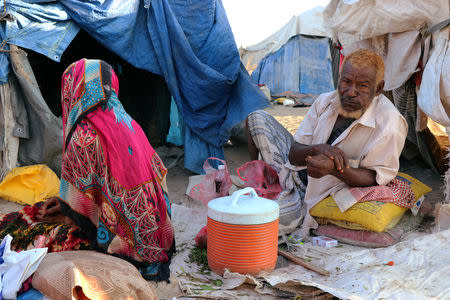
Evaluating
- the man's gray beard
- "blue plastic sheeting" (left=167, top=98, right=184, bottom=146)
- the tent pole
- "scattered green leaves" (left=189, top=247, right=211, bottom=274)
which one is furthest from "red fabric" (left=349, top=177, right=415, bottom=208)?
the tent pole

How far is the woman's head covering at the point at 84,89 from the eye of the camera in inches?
93.9

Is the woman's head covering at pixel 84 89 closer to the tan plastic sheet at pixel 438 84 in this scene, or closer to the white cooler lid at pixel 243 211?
the white cooler lid at pixel 243 211

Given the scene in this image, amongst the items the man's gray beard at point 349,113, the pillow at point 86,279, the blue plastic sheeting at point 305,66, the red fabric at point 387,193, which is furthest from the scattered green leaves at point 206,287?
the blue plastic sheeting at point 305,66

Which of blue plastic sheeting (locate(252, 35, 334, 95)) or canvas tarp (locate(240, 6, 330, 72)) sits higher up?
canvas tarp (locate(240, 6, 330, 72))

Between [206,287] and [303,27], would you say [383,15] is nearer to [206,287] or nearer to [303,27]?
[206,287]

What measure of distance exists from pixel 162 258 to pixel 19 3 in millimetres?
→ 2943

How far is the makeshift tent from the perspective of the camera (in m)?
11.9

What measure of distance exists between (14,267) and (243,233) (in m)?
1.15

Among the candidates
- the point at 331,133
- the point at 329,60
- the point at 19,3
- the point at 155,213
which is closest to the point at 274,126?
the point at 331,133

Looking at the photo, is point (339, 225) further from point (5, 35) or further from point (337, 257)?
point (5, 35)

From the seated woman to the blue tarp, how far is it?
206 cm

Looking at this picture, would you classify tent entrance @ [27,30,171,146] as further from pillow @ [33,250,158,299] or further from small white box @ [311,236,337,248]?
pillow @ [33,250,158,299]

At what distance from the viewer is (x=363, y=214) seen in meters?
2.95

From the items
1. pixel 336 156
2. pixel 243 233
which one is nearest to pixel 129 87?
pixel 336 156
